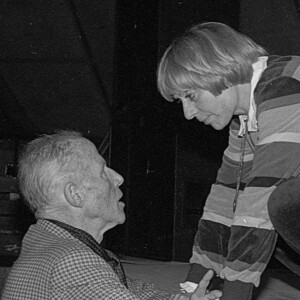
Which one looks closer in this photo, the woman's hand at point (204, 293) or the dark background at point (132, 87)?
the woman's hand at point (204, 293)

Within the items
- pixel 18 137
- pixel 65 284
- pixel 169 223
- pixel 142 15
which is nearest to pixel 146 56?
pixel 142 15

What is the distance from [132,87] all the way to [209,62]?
119 inches

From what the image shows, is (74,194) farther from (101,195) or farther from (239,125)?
(239,125)

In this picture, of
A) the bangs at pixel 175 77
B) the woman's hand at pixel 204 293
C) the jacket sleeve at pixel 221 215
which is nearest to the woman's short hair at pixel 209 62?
the bangs at pixel 175 77

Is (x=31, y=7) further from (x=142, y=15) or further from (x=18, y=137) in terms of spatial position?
(x=18, y=137)

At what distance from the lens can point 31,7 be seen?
5.08 meters

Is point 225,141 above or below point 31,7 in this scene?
below

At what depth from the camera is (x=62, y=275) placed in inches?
44.8

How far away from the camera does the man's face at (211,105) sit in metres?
1.54

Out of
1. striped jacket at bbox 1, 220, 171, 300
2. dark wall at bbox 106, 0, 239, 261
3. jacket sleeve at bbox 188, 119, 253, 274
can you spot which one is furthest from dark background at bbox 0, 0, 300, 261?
striped jacket at bbox 1, 220, 171, 300

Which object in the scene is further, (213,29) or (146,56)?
(146,56)

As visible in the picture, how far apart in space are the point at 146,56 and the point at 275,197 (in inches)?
133

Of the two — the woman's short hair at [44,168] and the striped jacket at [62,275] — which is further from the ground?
the woman's short hair at [44,168]

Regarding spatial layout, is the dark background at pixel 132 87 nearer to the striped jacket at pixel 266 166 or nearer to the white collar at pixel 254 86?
the white collar at pixel 254 86
